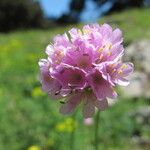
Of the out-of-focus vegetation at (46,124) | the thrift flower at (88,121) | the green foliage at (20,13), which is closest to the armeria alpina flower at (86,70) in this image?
the out-of-focus vegetation at (46,124)

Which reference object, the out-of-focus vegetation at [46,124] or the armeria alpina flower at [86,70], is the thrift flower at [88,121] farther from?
the armeria alpina flower at [86,70]

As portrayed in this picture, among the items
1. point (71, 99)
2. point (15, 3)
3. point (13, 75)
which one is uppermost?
point (71, 99)

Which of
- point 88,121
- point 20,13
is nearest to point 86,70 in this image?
point 88,121

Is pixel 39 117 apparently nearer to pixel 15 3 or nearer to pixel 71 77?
pixel 71 77

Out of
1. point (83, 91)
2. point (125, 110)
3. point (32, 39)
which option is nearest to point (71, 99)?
point (83, 91)

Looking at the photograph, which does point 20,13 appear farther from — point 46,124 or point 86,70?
point 86,70

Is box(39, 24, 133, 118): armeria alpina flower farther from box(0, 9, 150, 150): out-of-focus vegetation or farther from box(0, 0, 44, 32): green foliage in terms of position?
box(0, 0, 44, 32): green foliage

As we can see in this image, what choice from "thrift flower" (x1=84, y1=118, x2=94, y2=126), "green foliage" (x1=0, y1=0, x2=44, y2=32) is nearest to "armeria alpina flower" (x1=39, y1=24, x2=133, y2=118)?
"thrift flower" (x1=84, y1=118, x2=94, y2=126)
